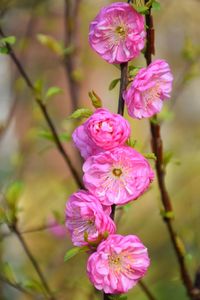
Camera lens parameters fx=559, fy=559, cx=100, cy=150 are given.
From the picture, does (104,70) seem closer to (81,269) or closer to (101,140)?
(81,269)

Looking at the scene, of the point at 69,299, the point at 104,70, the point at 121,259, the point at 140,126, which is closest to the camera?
the point at 121,259

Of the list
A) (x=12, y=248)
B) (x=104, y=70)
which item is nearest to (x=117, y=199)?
(x=12, y=248)

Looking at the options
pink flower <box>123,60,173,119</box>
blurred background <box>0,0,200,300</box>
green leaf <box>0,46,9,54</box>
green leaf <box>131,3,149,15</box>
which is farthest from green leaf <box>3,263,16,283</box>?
green leaf <box>131,3,149,15</box>

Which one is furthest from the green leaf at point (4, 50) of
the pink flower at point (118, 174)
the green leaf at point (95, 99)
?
the pink flower at point (118, 174)

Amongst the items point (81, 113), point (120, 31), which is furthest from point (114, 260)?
point (120, 31)

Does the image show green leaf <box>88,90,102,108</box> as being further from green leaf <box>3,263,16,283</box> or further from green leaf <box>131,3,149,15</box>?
green leaf <box>3,263,16,283</box>

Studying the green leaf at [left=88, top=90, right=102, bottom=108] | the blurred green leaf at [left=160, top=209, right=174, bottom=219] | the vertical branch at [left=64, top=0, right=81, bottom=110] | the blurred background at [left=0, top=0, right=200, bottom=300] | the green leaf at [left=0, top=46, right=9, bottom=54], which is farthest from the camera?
the vertical branch at [left=64, top=0, right=81, bottom=110]

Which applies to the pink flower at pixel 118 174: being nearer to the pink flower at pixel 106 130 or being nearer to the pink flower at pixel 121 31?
the pink flower at pixel 106 130
